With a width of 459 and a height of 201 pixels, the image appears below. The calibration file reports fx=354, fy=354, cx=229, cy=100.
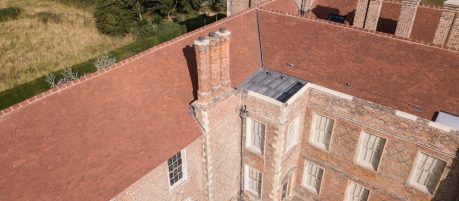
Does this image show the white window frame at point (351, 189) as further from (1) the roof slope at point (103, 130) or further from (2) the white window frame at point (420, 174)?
(1) the roof slope at point (103, 130)

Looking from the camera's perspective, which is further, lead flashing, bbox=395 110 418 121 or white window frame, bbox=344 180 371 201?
white window frame, bbox=344 180 371 201


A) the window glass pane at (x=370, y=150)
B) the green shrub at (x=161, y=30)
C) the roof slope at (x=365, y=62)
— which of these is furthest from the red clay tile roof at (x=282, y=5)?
the green shrub at (x=161, y=30)

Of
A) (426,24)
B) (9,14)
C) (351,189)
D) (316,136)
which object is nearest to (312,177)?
(351,189)

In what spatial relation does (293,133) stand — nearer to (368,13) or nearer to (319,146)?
(319,146)

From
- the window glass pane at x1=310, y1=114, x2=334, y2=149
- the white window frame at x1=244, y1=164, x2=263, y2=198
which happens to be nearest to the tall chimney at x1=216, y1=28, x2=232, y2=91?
the window glass pane at x1=310, y1=114, x2=334, y2=149

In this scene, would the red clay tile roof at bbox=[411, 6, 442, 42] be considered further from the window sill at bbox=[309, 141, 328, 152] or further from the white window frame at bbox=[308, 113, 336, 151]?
the window sill at bbox=[309, 141, 328, 152]
